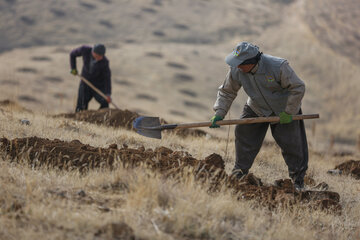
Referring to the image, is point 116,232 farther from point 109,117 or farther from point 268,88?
point 109,117

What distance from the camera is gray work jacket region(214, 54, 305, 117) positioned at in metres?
5.06

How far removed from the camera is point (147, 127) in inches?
221

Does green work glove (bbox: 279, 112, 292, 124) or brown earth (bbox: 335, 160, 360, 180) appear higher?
green work glove (bbox: 279, 112, 292, 124)

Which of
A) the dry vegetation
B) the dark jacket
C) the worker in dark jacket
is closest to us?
the dry vegetation

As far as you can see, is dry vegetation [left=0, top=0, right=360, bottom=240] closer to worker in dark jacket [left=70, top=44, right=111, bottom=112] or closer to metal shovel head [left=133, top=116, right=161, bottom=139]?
metal shovel head [left=133, top=116, right=161, bottom=139]

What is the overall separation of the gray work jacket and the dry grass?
4.28 feet

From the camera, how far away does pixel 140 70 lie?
38.4 m

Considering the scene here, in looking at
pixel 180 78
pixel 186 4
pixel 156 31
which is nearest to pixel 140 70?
pixel 180 78

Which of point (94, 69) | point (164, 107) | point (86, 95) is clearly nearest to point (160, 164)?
point (94, 69)

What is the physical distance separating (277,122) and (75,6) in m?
48.1

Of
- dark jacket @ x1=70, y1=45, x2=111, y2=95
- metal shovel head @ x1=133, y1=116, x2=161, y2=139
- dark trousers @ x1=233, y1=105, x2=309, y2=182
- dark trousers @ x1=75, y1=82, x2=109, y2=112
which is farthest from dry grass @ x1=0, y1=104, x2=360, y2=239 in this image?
dark trousers @ x1=75, y1=82, x2=109, y2=112

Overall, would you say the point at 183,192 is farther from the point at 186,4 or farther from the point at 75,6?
the point at 186,4

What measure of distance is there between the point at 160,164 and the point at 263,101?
4.94 feet

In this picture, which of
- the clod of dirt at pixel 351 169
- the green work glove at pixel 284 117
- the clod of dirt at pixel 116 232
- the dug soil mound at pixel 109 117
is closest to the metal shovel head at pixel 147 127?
the green work glove at pixel 284 117
